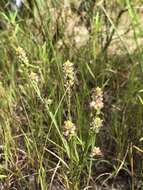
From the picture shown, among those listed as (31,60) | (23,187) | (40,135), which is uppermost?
(31,60)

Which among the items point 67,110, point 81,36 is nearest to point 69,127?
point 67,110

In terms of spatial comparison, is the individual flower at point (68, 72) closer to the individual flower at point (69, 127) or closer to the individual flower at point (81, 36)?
the individual flower at point (69, 127)

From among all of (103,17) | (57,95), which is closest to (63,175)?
(57,95)

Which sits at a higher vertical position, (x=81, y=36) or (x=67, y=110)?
(x=81, y=36)

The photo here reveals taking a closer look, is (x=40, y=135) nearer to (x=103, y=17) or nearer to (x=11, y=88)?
(x=11, y=88)

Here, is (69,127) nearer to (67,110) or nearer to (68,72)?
(68,72)

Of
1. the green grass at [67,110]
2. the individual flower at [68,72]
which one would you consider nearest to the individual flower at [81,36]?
the green grass at [67,110]

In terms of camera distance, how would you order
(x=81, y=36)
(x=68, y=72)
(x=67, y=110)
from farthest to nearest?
(x=81, y=36), (x=67, y=110), (x=68, y=72)

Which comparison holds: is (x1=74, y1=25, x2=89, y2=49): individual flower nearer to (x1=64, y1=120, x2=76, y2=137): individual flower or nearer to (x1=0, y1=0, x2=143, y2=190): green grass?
(x1=0, y1=0, x2=143, y2=190): green grass
